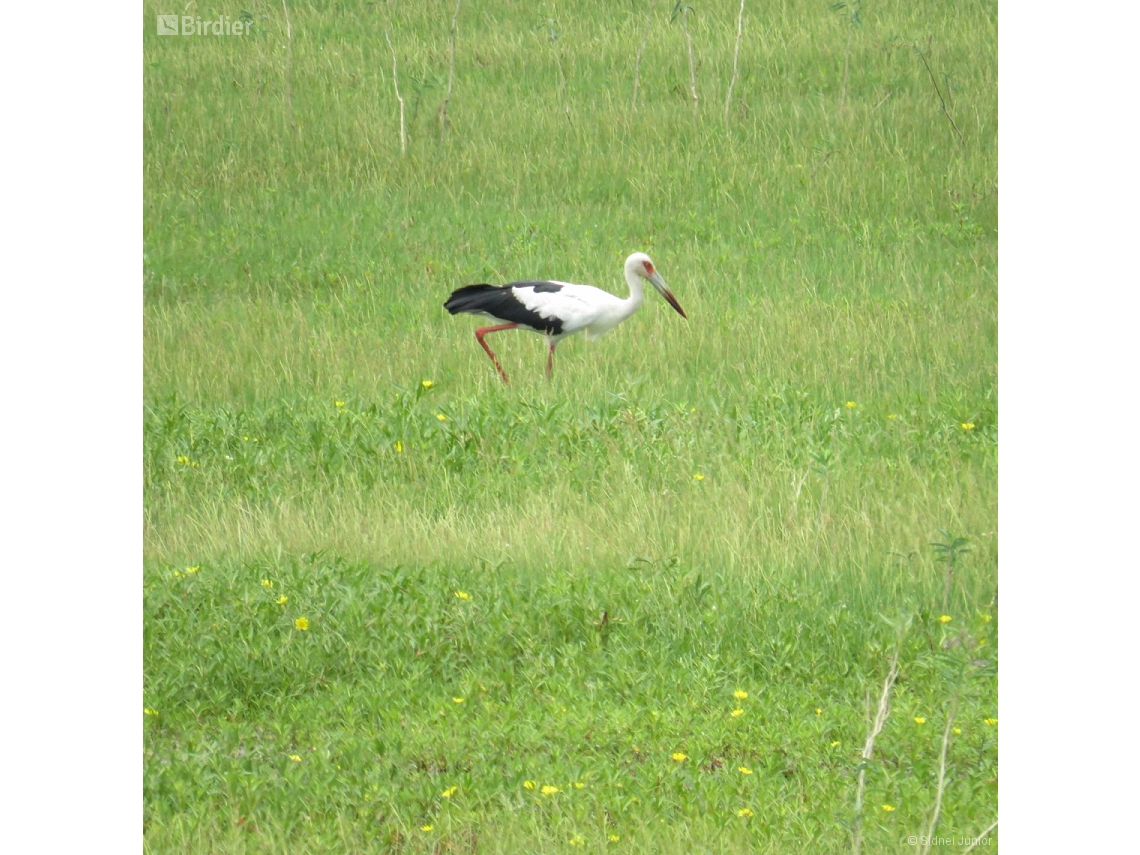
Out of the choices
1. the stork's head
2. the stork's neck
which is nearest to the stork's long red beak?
the stork's head

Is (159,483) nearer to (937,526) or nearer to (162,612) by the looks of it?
(162,612)

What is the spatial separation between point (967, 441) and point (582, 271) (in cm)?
395

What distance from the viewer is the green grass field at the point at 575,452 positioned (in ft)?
12.5

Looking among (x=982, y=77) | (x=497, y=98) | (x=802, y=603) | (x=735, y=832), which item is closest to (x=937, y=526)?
(x=802, y=603)

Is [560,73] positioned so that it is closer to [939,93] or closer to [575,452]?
[939,93]

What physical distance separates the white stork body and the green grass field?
20 cm

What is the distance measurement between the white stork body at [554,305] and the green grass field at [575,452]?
0.66 ft

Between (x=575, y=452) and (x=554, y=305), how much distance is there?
1608mm

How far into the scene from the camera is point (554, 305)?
761 cm

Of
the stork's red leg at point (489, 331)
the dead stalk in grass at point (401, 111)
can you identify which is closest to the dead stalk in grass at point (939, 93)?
the dead stalk in grass at point (401, 111)

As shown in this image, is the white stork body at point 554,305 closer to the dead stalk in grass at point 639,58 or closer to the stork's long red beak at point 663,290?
the stork's long red beak at point 663,290

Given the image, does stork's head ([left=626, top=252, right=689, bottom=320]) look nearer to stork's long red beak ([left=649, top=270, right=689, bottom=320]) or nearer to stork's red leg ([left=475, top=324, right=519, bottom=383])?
stork's long red beak ([left=649, top=270, right=689, bottom=320])

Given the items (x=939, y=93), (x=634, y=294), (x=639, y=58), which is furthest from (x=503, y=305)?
(x=939, y=93)

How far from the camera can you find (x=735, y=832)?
3490 millimetres
